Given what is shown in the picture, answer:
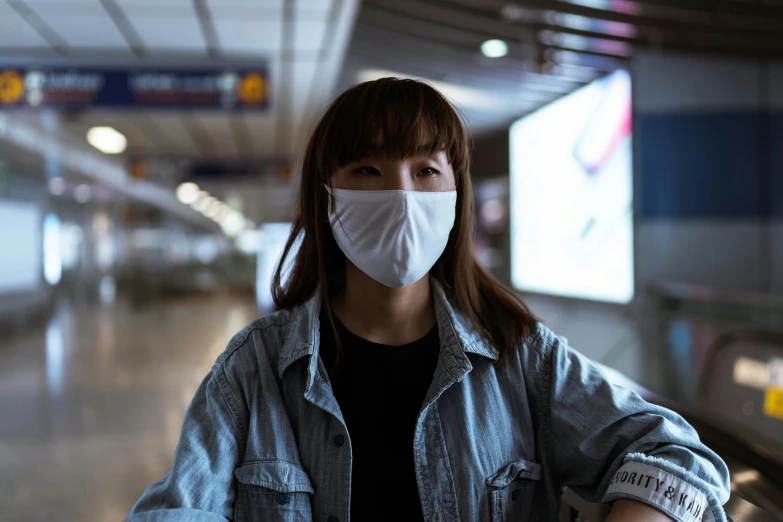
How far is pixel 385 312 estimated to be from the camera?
4.73 ft

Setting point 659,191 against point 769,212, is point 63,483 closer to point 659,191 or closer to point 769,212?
point 659,191

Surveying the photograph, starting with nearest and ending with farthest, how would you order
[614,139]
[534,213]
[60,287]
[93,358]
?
[614,139]
[93,358]
[534,213]
[60,287]

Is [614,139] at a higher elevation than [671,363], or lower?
higher

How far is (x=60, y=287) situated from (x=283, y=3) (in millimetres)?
12126

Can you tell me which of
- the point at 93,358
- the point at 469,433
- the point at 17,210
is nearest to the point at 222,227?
the point at 17,210

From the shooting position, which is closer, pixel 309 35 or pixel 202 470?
pixel 202 470

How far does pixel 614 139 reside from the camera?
7332 millimetres

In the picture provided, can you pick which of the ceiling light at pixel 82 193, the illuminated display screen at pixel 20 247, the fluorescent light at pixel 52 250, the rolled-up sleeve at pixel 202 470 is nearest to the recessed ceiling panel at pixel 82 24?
the rolled-up sleeve at pixel 202 470

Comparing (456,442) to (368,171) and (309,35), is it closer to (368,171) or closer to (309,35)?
(368,171)

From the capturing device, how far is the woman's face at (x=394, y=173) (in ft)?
4.47

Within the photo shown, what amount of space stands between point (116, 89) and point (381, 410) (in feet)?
19.6

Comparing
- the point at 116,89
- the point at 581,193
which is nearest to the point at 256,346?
the point at 116,89

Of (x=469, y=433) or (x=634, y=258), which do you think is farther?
(x=634, y=258)

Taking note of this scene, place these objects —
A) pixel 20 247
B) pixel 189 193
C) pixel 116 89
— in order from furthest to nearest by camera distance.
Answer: pixel 189 193, pixel 20 247, pixel 116 89
